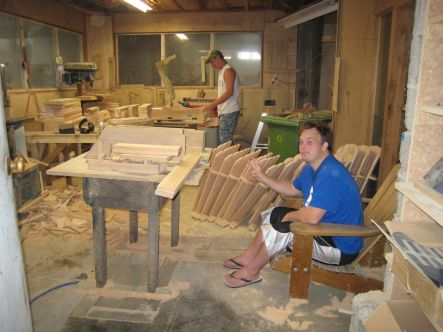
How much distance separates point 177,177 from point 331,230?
110 cm

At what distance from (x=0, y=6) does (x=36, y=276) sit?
4599mm

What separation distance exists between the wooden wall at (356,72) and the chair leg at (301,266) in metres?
2.62

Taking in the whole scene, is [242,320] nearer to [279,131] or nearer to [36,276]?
[36,276]

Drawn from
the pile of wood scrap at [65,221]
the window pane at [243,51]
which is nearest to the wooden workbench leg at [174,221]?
the pile of wood scrap at [65,221]

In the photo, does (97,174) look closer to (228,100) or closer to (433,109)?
(433,109)

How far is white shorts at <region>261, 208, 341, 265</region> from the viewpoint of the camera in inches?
111

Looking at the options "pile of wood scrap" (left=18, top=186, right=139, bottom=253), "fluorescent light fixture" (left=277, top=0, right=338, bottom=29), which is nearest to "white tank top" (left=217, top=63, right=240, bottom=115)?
"fluorescent light fixture" (left=277, top=0, right=338, bottom=29)

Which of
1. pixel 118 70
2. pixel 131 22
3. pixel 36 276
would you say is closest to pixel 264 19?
pixel 131 22

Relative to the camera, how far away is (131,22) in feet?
28.8

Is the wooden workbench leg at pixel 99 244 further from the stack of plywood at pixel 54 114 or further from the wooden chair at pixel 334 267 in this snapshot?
the stack of plywood at pixel 54 114

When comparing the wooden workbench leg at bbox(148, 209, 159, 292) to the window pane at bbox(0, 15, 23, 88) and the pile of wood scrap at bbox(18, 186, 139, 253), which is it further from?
the window pane at bbox(0, 15, 23, 88)

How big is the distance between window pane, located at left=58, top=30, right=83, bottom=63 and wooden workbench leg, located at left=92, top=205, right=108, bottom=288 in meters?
6.17

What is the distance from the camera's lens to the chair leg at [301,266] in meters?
2.67

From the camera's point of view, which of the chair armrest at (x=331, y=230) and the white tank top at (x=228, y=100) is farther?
the white tank top at (x=228, y=100)
